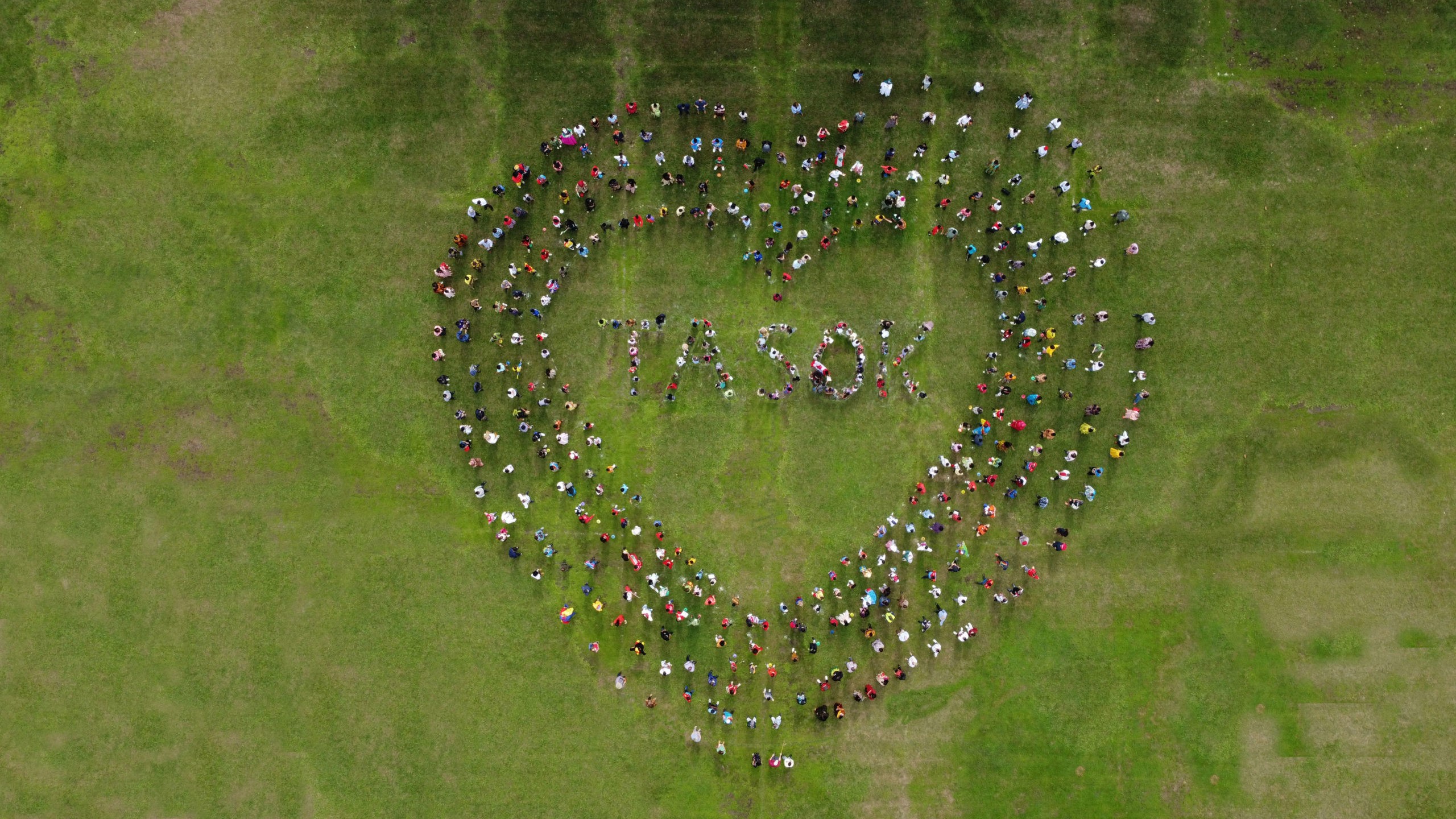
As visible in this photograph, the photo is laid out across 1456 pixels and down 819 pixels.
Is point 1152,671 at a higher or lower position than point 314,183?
lower

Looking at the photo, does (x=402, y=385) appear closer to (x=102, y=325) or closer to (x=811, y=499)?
(x=102, y=325)

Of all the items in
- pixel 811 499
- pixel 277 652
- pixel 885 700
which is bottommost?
pixel 885 700

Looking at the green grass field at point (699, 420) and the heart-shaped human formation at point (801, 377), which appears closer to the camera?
the green grass field at point (699, 420)

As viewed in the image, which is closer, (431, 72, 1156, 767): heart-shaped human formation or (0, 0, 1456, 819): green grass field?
(0, 0, 1456, 819): green grass field

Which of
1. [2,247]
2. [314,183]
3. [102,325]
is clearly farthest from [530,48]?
[2,247]

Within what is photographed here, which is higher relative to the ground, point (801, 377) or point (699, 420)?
point (801, 377)
